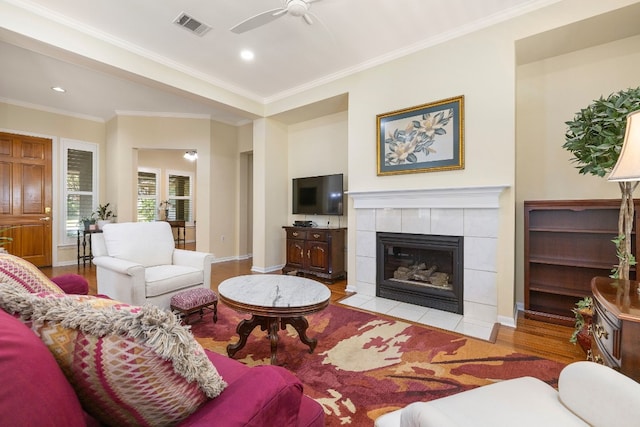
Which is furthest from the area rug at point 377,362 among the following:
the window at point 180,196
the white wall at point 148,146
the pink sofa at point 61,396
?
the window at point 180,196

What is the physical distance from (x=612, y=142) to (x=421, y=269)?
6.70 feet

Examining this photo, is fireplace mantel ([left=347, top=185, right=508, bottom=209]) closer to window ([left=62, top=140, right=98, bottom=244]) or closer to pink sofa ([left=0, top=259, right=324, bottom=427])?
pink sofa ([left=0, top=259, right=324, bottom=427])

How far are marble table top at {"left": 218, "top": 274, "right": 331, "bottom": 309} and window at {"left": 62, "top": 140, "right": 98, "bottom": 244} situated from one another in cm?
516

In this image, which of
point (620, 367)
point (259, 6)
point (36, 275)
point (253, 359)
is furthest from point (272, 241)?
point (620, 367)

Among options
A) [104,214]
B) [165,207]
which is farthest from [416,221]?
[165,207]

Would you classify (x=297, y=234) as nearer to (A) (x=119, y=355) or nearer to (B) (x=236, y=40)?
(B) (x=236, y=40)

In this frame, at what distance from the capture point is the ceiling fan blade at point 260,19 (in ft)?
7.83

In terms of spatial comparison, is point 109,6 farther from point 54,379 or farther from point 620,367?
point 620,367

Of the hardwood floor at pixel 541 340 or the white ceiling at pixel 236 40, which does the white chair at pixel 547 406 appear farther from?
the white ceiling at pixel 236 40

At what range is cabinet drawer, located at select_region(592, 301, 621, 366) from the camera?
1.23m

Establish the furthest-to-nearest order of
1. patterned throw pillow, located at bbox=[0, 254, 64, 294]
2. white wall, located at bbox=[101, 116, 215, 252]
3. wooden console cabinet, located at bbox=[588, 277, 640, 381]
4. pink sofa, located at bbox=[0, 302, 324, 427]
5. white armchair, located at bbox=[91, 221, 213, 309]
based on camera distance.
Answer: white wall, located at bbox=[101, 116, 215, 252] < white armchair, located at bbox=[91, 221, 213, 309] < wooden console cabinet, located at bbox=[588, 277, 640, 381] < patterned throw pillow, located at bbox=[0, 254, 64, 294] < pink sofa, located at bbox=[0, 302, 324, 427]

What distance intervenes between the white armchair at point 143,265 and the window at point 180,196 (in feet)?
19.3

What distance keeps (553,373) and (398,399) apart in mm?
1164

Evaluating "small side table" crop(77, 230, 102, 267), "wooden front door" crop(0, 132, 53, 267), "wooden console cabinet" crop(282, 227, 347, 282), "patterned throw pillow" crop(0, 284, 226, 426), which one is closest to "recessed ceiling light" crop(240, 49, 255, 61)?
"wooden console cabinet" crop(282, 227, 347, 282)
